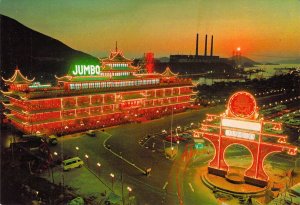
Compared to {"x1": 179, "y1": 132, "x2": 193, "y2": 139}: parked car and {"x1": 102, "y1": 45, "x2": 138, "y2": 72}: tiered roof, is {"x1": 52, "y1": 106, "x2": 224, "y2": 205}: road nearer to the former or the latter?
{"x1": 179, "y1": 132, "x2": 193, "y2": 139}: parked car

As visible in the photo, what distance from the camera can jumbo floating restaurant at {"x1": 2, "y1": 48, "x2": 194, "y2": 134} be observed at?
39.9 metres

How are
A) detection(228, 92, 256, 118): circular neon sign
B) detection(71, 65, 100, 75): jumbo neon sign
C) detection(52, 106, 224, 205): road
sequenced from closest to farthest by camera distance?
detection(52, 106, 224, 205): road → detection(228, 92, 256, 118): circular neon sign → detection(71, 65, 100, 75): jumbo neon sign

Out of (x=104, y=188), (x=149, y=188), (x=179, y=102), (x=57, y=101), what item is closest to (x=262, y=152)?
(x=149, y=188)

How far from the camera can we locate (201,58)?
184500 millimetres

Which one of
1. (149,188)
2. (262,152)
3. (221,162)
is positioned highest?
(262,152)

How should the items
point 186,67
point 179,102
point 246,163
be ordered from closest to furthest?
point 246,163
point 179,102
point 186,67

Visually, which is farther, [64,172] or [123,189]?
[64,172]

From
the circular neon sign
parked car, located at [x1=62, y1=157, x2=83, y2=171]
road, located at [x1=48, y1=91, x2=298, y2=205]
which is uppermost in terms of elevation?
the circular neon sign

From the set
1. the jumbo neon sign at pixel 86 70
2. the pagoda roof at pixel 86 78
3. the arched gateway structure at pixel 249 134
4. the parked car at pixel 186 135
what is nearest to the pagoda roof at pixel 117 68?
the pagoda roof at pixel 86 78

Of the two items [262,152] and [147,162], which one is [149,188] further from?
[262,152]

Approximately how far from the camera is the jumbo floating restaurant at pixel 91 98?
131ft

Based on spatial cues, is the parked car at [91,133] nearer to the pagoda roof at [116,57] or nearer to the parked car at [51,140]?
the parked car at [51,140]

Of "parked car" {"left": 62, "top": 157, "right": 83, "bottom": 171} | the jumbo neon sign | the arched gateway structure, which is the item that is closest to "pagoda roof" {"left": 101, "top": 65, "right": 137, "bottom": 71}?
the jumbo neon sign

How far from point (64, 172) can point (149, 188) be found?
8937mm
